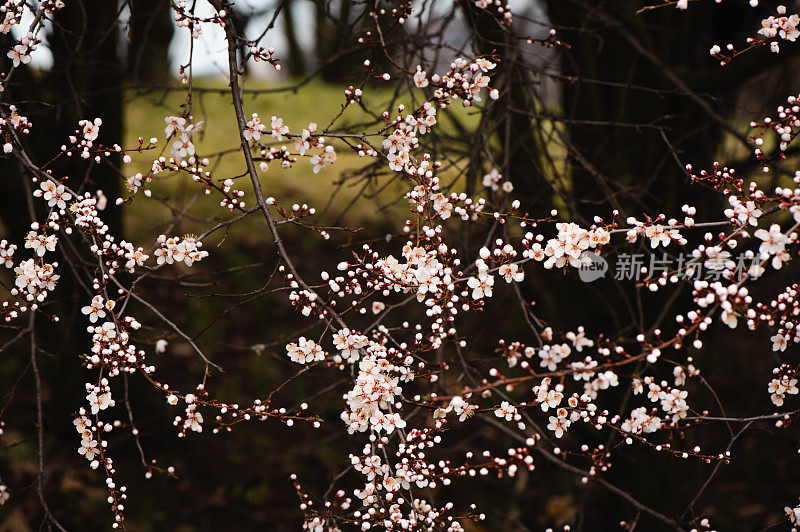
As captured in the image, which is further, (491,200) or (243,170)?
(243,170)

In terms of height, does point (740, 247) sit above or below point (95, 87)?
below

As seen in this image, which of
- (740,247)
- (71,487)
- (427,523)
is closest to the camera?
(427,523)

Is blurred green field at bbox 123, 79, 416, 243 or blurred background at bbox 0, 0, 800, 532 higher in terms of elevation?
blurred green field at bbox 123, 79, 416, 243

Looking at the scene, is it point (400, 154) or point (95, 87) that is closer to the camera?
point (400, 154)

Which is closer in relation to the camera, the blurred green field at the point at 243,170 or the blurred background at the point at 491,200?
the blurred background at the point at 491,200

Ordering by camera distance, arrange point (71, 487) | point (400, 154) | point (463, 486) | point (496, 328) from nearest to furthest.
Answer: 1. point (400, 154)
2. point (71, 487)
3. point (463, 486)
4. point (496, 328)

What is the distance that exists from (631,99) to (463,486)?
111 inches

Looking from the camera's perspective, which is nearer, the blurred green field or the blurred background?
the blurred background

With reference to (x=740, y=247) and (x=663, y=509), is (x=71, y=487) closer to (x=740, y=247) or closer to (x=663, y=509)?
(x=663, y=509)

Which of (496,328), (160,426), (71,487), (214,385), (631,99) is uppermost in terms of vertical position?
(631,99)

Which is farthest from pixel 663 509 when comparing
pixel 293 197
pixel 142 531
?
pixel 293 197

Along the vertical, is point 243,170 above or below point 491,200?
above

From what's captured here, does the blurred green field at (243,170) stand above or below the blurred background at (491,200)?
above

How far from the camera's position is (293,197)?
26.0 ft
